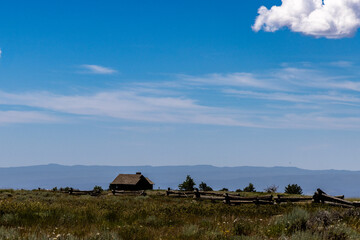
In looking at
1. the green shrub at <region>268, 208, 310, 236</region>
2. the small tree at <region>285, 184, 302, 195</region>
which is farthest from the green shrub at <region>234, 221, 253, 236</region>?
the small tree at <region>285, 184, 302, 195</region>

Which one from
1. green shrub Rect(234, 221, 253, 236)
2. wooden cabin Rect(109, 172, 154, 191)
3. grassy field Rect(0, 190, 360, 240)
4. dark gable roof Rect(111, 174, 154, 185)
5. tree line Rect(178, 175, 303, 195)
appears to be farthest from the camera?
dark gable roof Rect(111, 174, 154, 185)

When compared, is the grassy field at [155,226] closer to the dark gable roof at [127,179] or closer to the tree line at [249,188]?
the tree line at [249,188]

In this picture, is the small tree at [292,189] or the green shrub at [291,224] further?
the small tree at [292,189]

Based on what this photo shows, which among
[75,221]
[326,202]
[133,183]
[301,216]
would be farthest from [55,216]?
[133,183]

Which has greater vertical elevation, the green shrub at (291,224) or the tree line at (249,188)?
the green shrub at (291,224)

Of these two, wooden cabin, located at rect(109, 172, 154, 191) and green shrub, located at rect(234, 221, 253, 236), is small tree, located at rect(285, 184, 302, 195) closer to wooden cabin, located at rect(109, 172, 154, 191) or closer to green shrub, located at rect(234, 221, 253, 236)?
wooden cabin, located at rect(109, 172, 154, 191)

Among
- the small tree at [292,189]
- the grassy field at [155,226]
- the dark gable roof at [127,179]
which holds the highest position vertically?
the grassy field at [155,226]

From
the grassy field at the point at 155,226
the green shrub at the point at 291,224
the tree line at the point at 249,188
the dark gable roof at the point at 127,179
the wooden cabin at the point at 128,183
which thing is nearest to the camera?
the grassy field at the point at 155,226

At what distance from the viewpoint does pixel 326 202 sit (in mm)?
29141

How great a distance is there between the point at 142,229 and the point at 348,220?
699 cm

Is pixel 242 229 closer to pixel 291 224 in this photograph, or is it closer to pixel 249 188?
pixel 291 224

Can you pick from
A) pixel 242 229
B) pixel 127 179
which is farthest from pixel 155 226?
pixel 127 179

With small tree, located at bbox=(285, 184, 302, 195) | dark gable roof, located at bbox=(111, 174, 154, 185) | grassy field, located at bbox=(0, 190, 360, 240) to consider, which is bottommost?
small tree, located at bbox=(285, 184, 302, 195)

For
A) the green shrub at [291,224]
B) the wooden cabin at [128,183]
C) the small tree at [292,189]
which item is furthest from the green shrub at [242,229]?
the wooden cabin at [128,183]
